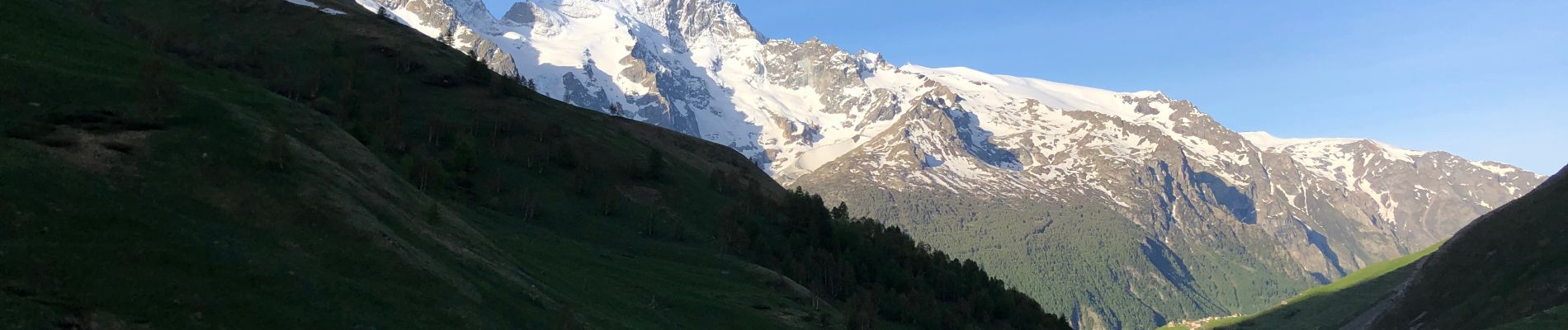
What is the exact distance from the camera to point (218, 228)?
157ft

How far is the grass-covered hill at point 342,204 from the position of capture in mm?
42875

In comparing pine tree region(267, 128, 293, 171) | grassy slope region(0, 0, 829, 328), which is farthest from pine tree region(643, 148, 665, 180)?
pine tree region(267, 128, 293, 171)

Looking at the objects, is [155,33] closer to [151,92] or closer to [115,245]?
[151,92]

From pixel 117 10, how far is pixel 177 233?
107 meters

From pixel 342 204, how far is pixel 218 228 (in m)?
10.2

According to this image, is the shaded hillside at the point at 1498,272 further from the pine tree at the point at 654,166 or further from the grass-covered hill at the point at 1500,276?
the pine tree at the point at 654,166

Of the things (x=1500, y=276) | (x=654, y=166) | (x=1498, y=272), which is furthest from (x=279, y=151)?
(x=1498, y=272)

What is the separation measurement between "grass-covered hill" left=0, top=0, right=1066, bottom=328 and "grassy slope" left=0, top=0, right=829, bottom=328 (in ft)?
0.55

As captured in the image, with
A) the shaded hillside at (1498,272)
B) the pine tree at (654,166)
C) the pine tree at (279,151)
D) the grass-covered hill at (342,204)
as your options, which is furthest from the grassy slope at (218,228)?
the shaded hillside at (1498,272)

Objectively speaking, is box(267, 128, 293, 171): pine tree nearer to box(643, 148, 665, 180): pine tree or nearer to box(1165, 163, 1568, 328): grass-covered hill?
box(643, 148, 665, 180): pine tree

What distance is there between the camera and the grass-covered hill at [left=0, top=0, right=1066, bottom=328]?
42875 millimetres

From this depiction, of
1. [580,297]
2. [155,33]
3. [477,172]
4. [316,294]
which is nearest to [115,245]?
[316,294]

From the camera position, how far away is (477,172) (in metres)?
126

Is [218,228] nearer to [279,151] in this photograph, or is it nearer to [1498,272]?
[279,151]
